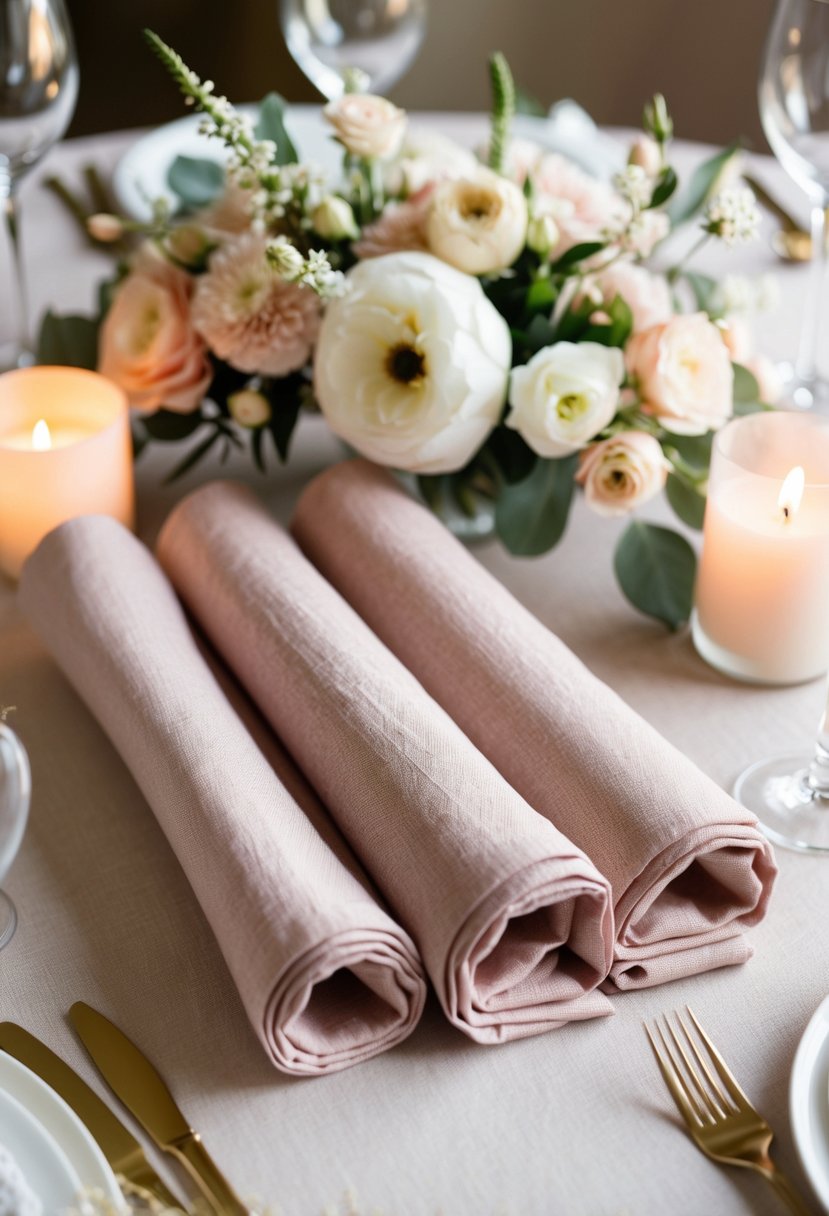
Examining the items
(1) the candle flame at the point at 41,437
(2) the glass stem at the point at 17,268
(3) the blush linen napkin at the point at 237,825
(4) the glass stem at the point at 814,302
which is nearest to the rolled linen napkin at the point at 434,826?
(3) the blush linen napkin at the point at 237,825

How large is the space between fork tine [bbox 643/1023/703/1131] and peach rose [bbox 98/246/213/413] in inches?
22.6

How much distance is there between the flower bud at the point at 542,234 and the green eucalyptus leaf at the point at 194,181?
0.29m

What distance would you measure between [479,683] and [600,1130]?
25 centimetres

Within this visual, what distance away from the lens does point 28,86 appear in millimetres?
1008

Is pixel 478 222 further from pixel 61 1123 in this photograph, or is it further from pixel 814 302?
pixel 61 1123

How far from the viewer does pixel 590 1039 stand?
62 cm

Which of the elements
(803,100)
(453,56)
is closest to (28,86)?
(803,100)

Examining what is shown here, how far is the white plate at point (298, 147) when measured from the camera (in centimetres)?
122

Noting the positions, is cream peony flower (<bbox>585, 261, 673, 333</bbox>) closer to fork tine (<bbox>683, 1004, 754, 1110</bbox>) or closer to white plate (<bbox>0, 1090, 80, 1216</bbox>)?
fork tine (<bbox>683, 1004, 754, 1110</bbox>)

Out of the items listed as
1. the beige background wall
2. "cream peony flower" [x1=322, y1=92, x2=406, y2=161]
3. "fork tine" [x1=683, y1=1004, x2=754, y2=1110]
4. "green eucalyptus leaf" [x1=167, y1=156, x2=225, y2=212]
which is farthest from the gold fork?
the beige background wall

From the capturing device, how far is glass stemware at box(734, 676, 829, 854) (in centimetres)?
74

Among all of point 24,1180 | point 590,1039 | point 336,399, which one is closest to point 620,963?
point 590,1039

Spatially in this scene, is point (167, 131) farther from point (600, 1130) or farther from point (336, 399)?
point (600, 1130)

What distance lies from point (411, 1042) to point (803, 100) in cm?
80
